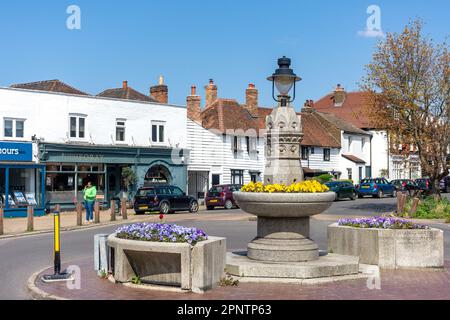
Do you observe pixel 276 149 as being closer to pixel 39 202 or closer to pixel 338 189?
pixel 39 202

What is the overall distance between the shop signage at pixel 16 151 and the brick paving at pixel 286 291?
818 inches

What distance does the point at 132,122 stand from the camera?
37.2 metres

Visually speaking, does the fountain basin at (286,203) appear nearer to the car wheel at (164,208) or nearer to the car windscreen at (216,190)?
the car wheel at (164,208)

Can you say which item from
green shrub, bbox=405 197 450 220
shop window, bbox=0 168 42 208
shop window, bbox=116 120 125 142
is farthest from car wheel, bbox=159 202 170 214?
green shrub, bbox=405 197 450 220

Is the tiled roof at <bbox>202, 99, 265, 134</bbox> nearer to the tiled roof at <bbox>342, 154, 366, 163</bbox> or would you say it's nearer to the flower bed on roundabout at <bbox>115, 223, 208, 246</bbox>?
the tiled roof at <bbox>342, 154, 366, 163</bbox>

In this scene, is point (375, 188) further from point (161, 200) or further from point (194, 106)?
point (161, 200)

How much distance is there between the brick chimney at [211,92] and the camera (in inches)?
1881

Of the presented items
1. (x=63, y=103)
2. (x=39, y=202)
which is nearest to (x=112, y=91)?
(x=63, y=103)

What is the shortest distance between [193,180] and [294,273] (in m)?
30.8

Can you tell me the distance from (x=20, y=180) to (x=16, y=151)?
1.50 meters

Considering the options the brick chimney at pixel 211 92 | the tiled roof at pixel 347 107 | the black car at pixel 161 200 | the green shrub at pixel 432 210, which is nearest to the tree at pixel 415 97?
the green shrub at pixel 432 210

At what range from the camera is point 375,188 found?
47.1 metres

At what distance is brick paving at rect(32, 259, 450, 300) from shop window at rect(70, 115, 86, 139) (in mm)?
23561

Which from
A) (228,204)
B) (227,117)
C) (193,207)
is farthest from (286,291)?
(227,117)
